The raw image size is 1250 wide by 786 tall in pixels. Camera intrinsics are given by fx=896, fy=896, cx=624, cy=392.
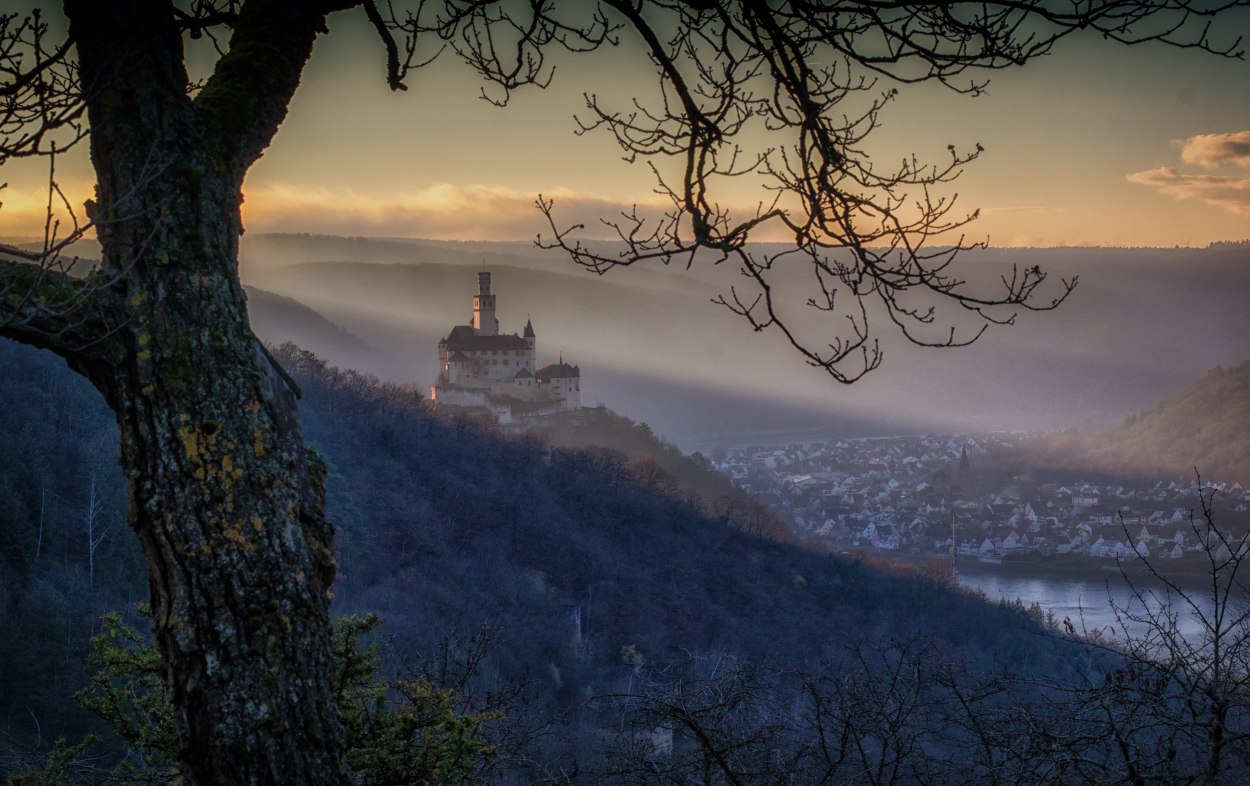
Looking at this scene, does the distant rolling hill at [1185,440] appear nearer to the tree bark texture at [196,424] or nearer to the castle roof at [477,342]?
the castle roof at [477,342]

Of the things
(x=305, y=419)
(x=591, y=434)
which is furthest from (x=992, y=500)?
(x=305, y=419)

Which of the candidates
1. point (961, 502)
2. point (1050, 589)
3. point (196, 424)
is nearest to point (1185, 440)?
point (961, 502)

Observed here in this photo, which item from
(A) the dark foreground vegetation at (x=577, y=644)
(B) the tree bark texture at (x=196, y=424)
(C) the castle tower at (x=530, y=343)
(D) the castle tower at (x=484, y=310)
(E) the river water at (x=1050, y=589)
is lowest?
(E) the river water at (x=1050, y=589)

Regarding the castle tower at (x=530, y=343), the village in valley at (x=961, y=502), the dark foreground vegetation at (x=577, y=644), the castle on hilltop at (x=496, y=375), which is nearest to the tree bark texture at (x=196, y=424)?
the dark foreground vegetation at (x=577, y=644)

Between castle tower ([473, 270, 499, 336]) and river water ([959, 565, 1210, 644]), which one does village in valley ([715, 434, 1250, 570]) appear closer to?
river water ([959, 565, 1210, 644])

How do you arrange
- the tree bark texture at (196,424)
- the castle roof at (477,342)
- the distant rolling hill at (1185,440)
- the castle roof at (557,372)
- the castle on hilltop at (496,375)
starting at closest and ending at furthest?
1. the tree bark texture at (196,424)
2. the distant rolling hill at (1185,440)
3. the castle on hilltop at (496,375)
4. the castle roof at (477,342)
5. the castle roof at (557,372)

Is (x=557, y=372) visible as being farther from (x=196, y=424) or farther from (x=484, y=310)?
(x=196, y=424)
